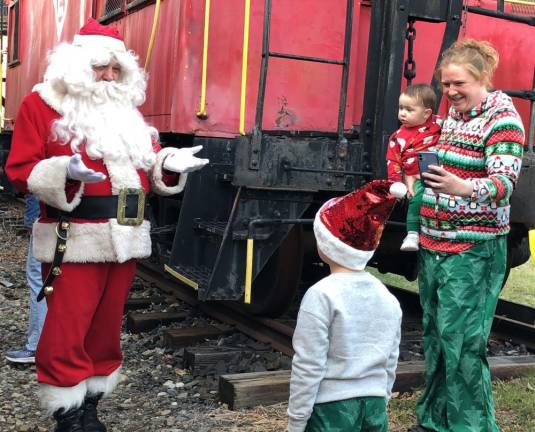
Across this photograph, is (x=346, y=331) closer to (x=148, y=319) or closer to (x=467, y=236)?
(x=467, y=236)

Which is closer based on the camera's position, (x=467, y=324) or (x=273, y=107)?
(x=467, y=324)

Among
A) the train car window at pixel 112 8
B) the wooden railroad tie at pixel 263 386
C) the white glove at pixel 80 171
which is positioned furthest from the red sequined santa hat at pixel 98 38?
the train car window at pixel 112 8

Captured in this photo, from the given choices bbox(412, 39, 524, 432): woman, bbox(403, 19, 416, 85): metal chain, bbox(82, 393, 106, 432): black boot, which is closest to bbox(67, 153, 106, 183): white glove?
bbox(82, 393, 106, 432): black boot

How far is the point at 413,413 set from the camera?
3527 millimetres

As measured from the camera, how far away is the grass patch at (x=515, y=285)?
6898 mm

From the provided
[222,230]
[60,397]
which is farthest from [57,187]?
[222,230]

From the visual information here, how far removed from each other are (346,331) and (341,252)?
0.76 feet

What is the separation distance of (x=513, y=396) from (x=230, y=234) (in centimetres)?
167

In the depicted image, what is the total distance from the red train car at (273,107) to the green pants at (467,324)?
1054mm

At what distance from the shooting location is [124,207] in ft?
9.91

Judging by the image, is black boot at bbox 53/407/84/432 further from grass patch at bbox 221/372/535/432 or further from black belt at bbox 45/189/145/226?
black belt at bbox 45/189/145/226

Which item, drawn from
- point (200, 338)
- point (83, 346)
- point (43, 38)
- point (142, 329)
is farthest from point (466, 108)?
point (43, 38)

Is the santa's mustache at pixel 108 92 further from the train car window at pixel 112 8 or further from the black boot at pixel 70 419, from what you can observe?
the train car window at pixel 112 8

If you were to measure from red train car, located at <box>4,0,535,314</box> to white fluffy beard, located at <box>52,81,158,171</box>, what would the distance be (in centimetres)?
74
